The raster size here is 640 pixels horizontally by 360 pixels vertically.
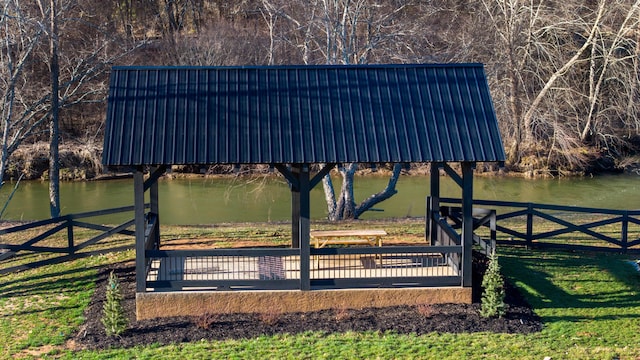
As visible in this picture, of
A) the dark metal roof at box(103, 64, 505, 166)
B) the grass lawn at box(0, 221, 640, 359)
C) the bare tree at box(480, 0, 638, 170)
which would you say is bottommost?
the grass lawn at box(0, 221, 640, 359)

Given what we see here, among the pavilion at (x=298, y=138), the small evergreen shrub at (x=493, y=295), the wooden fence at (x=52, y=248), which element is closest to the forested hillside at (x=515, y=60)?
the wooden fence at (x=52, y=248)

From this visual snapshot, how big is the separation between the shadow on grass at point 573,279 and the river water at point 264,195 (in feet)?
31.6

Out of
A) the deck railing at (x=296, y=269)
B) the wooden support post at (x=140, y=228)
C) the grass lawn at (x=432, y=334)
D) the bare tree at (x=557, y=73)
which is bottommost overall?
the grass lawn at (x=432, y=334)

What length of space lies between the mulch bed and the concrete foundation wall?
0.12 m

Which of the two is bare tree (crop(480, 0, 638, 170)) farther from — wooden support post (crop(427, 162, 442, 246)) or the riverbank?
wooden support post (crop(427, 162, 442, 246))

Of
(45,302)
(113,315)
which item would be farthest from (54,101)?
(113,315)

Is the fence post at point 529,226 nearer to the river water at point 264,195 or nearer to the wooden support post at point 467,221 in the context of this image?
the wooden support post at point 467,221

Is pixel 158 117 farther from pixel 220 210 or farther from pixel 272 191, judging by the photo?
pixel 272 191

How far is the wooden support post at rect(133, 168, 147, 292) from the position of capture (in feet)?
31.9

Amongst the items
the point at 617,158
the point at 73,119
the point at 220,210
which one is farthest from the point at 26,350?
the point at 617,158

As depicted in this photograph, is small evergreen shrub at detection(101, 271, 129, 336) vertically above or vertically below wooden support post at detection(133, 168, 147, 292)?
below

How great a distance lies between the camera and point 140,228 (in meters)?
9.79

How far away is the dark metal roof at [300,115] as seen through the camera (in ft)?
32.3

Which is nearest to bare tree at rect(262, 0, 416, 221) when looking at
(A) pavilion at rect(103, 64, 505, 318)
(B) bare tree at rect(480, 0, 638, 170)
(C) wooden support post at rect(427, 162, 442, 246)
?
(C) wooden support post at rect(427, 162, 442, 246)
